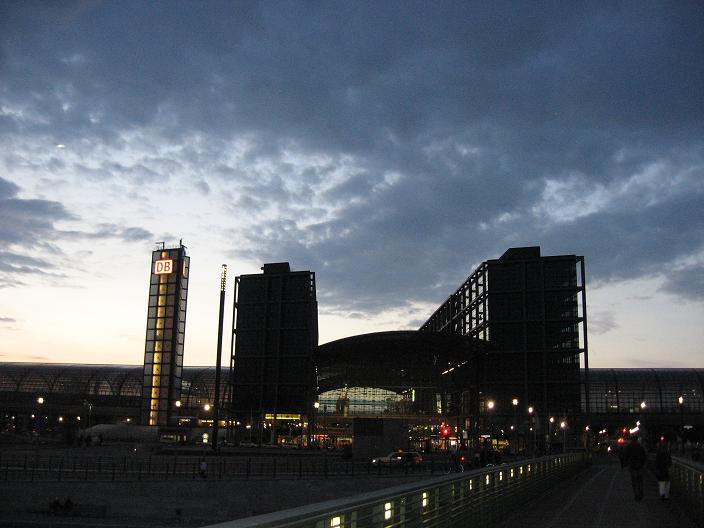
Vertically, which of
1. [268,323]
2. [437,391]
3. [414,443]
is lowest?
[414,443]

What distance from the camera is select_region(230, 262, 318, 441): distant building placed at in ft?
386

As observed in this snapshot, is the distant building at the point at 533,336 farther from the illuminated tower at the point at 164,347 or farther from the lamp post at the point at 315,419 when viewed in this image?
the illuminated tower at the point at 164,347

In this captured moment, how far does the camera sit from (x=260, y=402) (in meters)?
118

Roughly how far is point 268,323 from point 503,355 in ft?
129

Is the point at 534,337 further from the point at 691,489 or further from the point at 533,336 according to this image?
the point at 691,489

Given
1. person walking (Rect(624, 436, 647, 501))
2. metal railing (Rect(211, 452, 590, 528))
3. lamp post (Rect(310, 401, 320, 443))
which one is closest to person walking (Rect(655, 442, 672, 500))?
person walking (Rect(624, 436, 647, 501))

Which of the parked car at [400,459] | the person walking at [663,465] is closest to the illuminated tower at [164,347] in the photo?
the parked car at [400,459]

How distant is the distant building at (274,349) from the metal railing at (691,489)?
95024 millimetres

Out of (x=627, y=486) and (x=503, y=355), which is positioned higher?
(x=503, y=355)

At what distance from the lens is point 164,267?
125 meters

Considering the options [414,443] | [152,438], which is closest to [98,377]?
[152,438]

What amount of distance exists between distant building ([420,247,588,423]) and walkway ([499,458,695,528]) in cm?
8465

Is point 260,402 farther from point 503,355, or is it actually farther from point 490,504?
point 490,504

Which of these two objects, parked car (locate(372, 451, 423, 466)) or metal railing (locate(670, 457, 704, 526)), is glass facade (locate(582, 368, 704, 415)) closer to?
parked car (locate(372, 451, 423, 466))
